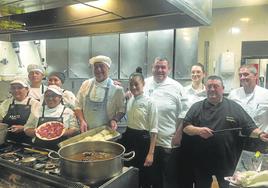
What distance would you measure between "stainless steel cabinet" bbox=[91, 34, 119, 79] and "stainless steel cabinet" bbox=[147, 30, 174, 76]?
55cm

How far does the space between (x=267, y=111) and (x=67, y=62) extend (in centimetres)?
326

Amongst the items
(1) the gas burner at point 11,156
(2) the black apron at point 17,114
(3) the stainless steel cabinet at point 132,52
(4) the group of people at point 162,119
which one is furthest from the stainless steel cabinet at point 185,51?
(1) the gas burner at point 11,156

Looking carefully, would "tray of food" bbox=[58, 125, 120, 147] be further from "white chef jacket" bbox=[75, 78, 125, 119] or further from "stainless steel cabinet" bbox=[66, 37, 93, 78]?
"stainless steel cabinet" bbox=[66, 37, 93, 78]

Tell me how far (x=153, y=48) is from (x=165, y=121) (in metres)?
1.92

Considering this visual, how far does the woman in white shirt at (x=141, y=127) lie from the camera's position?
2.32m

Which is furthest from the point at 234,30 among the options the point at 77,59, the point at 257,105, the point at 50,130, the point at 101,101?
the point at 50,130

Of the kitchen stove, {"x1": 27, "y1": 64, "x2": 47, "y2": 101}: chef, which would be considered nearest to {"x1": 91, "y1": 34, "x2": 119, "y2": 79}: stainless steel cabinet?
{"x1": 27, "y1": 64, "x2": 47, "y2": 101}: chef

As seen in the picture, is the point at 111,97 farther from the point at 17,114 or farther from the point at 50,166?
the point at 50,166

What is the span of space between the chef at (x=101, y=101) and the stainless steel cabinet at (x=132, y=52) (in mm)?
1917

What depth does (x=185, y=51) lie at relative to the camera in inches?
157

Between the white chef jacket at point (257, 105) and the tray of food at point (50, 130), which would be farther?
the white chef jacket at point (257, 105)

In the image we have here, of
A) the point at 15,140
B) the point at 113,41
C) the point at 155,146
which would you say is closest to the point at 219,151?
the point at 155,146

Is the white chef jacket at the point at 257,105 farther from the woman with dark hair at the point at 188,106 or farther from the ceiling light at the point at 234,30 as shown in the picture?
the ceiling light at the point at 234,30

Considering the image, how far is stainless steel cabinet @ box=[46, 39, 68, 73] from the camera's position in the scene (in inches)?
179
